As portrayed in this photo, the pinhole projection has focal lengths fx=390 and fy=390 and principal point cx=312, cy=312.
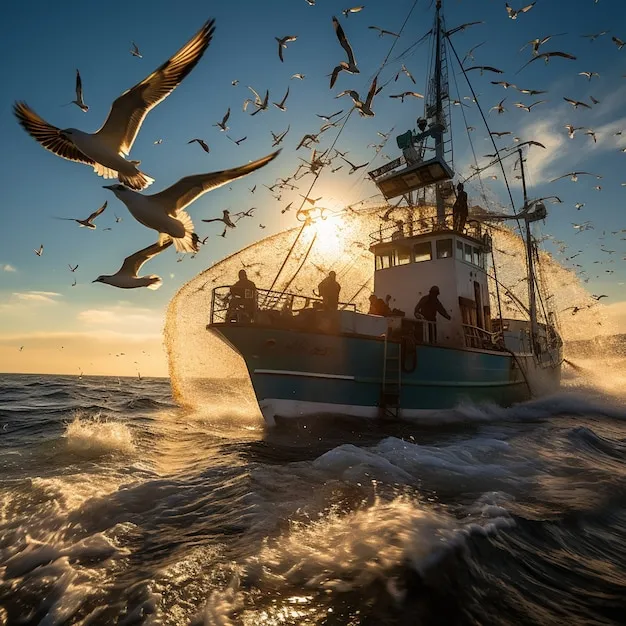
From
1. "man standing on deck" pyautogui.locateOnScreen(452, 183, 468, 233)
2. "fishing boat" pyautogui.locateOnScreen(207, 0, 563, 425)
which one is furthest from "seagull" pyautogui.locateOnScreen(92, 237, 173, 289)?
"man standing on deck" pyautogui.locateOnScreen(452, 183, 468, 233)

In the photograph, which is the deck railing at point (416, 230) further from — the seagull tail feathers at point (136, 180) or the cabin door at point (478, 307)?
the seagull tail feathers at point (136, 180)

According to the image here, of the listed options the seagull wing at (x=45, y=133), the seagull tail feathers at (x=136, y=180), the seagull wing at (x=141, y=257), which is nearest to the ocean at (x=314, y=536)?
the seagull wing at (x=141, y=257)

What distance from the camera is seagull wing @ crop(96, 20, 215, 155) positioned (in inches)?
218

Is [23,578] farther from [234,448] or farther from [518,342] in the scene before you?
[518,342]

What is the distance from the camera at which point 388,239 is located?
59.4 ft

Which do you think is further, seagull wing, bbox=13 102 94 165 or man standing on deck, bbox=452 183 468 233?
man standing on deck, bbox=452 183 468 233

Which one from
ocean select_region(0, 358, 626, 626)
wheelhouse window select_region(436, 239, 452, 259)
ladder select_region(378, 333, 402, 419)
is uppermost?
wheelhouse window select_region(436, 239, 452, 259)

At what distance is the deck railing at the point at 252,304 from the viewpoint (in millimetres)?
12234

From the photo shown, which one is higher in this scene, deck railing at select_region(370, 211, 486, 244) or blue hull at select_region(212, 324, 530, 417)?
deck railing at select_region(370, 211, 486, 244)

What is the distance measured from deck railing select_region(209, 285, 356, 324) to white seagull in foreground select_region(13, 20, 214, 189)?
6.38 m

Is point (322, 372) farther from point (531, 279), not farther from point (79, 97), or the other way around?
point (531, 279)

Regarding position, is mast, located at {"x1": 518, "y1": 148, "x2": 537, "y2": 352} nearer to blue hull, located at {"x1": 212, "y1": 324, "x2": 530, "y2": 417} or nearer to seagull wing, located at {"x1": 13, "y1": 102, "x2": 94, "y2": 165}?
blue hull, located at {"x1": 212, "y1": 324, "x2": 530, "y2": 417}

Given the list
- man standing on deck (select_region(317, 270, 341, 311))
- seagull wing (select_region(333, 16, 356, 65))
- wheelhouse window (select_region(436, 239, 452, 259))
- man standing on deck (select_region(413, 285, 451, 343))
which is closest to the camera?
seagull wing (select_region(333, 16, 356, 65))

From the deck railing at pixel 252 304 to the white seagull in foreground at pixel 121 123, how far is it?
6.38 metres
